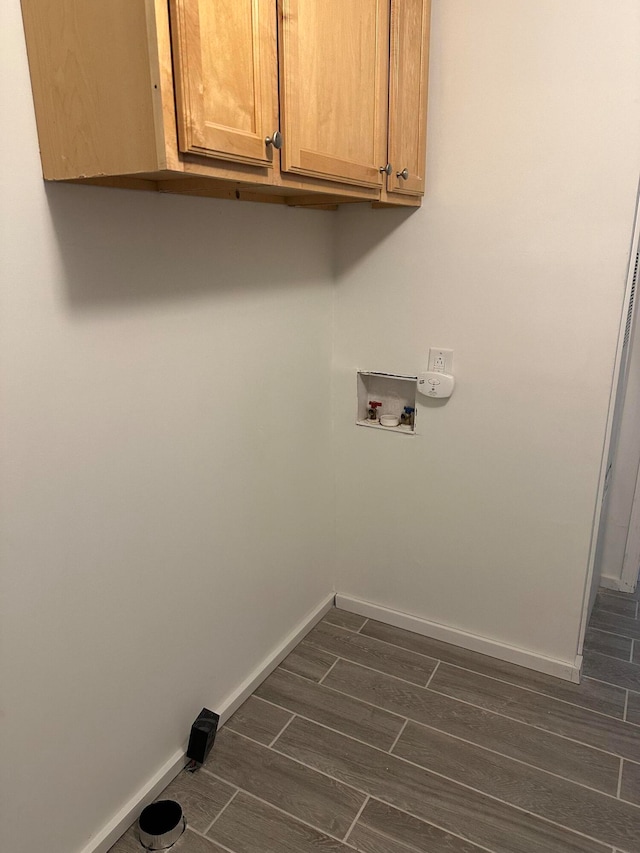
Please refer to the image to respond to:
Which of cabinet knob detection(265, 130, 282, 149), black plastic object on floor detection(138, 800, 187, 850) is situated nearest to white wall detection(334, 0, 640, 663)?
cabinet knob detection(265, 130, 282, 149)

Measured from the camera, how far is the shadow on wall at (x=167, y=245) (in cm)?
127

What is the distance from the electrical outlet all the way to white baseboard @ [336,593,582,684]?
3.40 feet

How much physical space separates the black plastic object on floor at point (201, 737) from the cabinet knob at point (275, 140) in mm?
1622

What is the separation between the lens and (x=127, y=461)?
148cm

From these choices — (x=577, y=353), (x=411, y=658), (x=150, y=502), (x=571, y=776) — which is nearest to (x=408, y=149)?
(x=577, y=353)

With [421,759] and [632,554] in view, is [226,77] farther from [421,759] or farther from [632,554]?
[632,554]

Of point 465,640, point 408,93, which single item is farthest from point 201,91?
point 465,640

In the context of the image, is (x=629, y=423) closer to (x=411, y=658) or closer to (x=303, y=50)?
(x=411, y=658)

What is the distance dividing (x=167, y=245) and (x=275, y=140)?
1.30 feet

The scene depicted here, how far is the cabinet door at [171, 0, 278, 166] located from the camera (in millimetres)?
1036

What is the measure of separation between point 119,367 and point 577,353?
4.57 feet

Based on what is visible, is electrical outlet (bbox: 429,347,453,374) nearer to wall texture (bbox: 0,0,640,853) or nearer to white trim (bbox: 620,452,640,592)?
wall texture (bbox: 0,0,640,853)

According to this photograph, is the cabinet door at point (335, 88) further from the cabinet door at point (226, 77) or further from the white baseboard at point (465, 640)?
the white baseboard at point (465, 640)

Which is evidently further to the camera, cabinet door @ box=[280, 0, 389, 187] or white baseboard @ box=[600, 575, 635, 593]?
white baseboard @ box=[600, 575, 635, 593]
